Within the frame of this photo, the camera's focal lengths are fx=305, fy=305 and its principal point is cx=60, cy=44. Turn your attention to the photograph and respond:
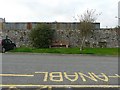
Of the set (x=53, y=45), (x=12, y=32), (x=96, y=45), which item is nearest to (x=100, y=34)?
(x=96, y=45)

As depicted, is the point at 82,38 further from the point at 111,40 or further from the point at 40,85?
the point at 40,85

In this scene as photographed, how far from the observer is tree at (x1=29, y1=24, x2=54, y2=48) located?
3440 cm

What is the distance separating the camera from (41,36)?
34281 millimetres

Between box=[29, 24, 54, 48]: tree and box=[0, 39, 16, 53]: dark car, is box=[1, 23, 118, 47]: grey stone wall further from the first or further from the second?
box=[0, 39, 16, 53]: dark car

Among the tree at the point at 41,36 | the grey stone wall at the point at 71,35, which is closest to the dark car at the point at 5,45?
the tree at the point at 41,36

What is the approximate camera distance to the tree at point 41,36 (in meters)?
34.4

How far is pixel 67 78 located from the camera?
10.1 m

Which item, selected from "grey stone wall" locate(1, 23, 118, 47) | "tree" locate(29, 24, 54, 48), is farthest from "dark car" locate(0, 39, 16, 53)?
"grey stone wall" locate(1, 23, 118, 47)

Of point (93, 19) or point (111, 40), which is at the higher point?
point (93, 19)

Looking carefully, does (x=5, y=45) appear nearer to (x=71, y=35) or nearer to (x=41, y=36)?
(x=41, y=36)

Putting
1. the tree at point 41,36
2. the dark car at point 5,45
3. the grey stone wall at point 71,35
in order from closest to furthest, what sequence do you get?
1. the dark car at point 5,45
2. the tree at point 41,36
3. the grey stone wall at point 71,35

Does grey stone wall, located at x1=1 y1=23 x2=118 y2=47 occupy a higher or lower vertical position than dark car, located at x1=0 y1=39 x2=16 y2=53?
higher

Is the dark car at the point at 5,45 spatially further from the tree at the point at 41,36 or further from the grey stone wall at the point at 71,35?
the grey stone wall at the point at 71,35

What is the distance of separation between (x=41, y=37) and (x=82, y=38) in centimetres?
504
